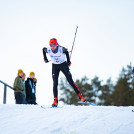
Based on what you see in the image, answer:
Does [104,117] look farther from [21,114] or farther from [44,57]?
[44,57]

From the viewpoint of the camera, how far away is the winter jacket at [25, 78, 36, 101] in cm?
726

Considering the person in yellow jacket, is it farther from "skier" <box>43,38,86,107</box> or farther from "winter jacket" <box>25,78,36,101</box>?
"skier" <box>43,38,86,107</box>

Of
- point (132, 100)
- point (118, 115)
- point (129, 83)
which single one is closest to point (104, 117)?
point (118, 115)

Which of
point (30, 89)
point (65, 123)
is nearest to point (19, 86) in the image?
point (30, 89)

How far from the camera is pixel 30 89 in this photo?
727 cm

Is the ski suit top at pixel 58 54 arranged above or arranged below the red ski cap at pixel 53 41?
below

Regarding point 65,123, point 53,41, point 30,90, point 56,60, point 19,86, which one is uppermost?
point 53,41

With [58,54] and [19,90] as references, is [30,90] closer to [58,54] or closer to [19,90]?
[19,90]

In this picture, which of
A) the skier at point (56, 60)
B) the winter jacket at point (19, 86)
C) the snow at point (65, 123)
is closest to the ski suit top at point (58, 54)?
the skier at point (56, 60)

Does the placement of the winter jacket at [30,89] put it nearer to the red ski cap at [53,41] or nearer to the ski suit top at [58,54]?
the ski suit top at [58,54]

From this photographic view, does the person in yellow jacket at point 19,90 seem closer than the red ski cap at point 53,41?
No

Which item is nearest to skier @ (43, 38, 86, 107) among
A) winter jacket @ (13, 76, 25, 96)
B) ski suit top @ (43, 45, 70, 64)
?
ski suit top @ (43, 45, 70, 64)

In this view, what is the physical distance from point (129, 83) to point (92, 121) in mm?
44096

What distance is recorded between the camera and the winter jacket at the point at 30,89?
7.26 metres
